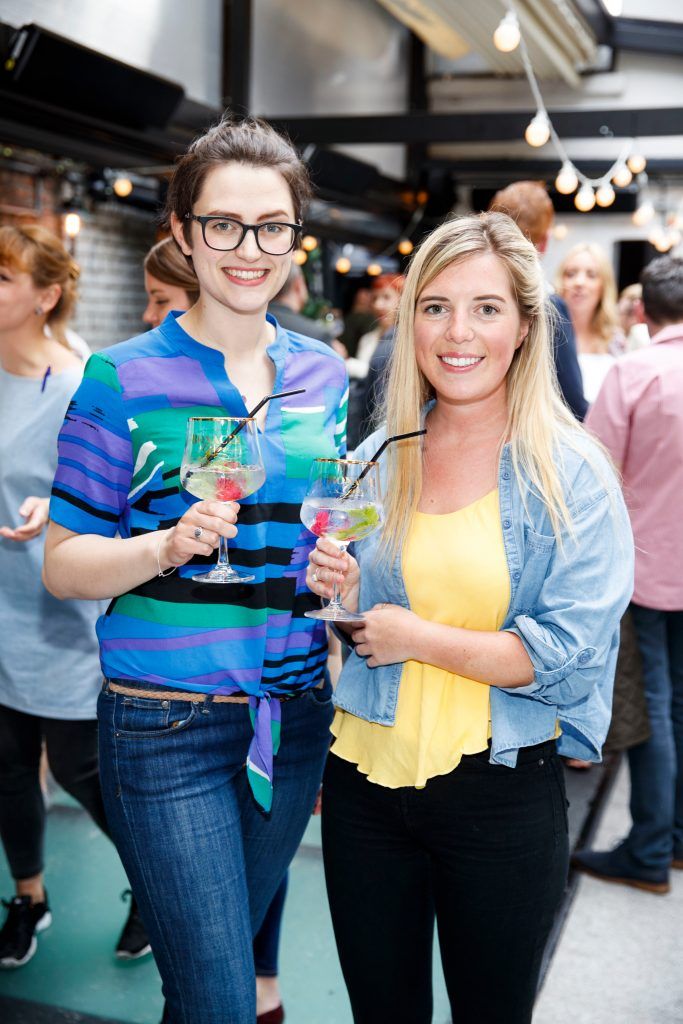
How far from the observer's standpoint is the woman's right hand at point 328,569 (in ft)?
4.85

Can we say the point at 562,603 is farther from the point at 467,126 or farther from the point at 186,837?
the point at 467,126

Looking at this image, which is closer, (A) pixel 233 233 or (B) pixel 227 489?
(B) pixel 227 489

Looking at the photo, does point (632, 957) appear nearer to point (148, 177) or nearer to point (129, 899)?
point (129, 899)

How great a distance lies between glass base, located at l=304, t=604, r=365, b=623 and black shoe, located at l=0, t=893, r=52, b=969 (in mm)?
1432

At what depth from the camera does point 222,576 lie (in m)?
1.47

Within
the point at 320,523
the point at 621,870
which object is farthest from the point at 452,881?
the point at 621,870

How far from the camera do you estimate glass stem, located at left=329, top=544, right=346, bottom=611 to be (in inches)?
58.9

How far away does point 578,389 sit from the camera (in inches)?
112

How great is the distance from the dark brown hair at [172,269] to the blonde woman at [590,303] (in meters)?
1.71

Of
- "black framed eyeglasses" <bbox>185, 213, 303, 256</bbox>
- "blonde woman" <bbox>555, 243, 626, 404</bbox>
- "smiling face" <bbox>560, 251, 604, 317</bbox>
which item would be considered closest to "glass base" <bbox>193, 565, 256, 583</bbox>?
"black framed eyeglasses" <bbox>185, 213, 303, 256</bbox>

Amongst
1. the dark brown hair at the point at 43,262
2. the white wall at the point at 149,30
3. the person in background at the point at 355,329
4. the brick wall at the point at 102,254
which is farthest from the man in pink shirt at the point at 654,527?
the person in background at the point at 355,329

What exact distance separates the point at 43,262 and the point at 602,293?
2.17 meters

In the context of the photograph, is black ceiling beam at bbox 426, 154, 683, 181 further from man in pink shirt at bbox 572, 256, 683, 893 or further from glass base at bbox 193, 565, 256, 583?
glass base at bbox 193, 565, 256, 583

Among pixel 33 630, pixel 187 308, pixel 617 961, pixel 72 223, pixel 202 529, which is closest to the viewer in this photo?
pixel 202 529
